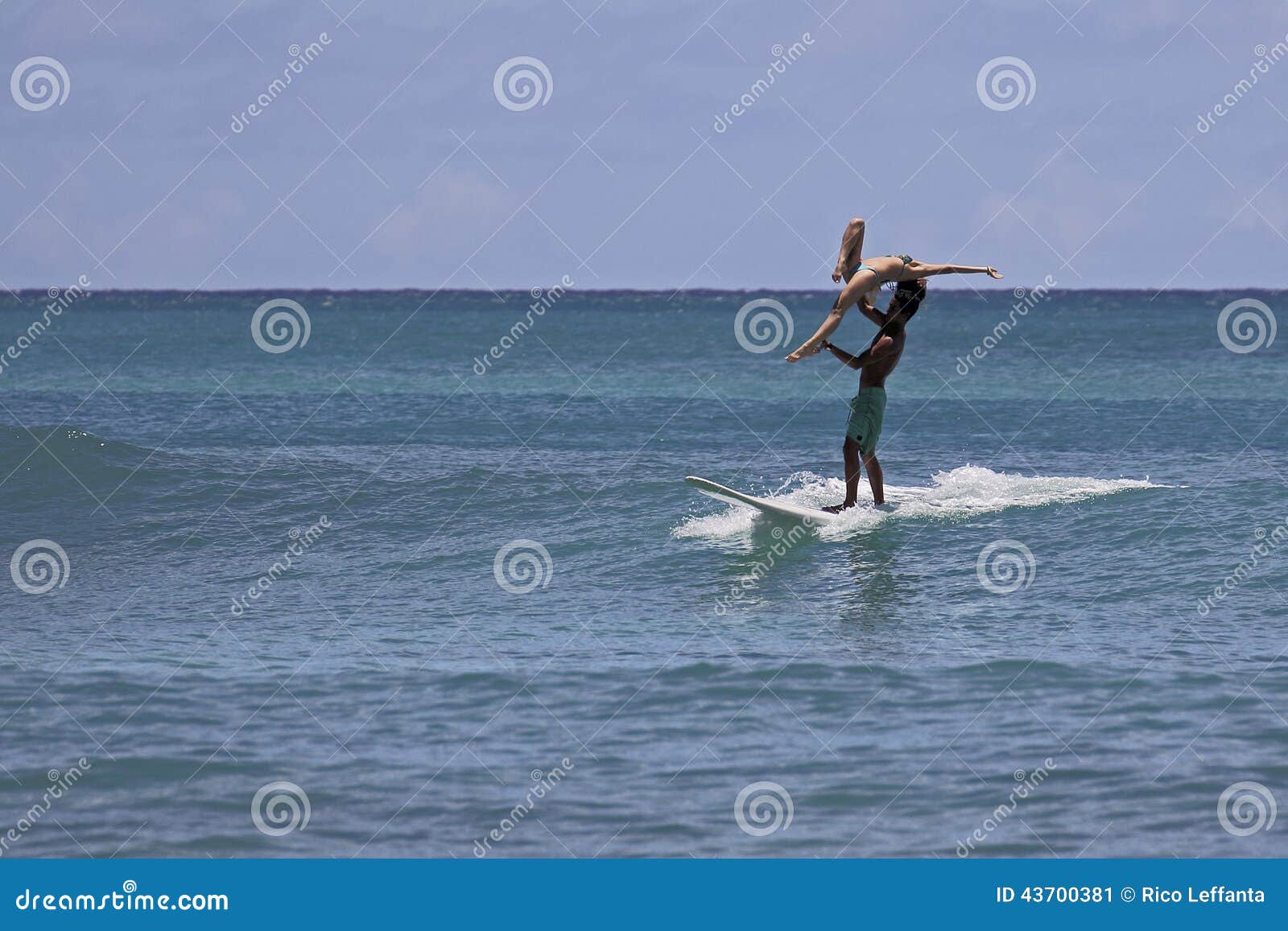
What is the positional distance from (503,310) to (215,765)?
351 feet

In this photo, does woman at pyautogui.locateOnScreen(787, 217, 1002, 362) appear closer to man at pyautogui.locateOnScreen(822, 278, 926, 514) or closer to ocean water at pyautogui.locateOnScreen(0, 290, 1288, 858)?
man at pyautogui.locateOnScreen(822, 278, 926, 514)

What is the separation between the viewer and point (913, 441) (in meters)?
22.7

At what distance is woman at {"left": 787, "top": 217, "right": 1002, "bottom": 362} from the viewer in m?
11.7

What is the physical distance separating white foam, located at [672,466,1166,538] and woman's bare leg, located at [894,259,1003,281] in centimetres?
241

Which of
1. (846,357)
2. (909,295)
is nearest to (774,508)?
(846,357)

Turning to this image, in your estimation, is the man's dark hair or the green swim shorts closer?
the man's dark hair

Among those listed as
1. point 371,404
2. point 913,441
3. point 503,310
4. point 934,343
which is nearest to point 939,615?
point 913,441

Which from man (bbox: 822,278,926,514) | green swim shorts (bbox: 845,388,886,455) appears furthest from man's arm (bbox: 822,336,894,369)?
green swim shorts (bbox: 845,388,886,455)

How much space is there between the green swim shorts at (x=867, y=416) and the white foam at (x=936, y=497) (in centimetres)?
80

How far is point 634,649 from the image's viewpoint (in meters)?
9.91

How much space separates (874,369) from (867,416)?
1.47 ft

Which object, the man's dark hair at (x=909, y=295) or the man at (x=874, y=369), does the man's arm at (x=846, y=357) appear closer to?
the man at (x=874, y=369)

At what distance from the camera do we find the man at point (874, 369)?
513 inches

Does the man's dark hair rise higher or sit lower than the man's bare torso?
higher
